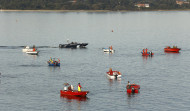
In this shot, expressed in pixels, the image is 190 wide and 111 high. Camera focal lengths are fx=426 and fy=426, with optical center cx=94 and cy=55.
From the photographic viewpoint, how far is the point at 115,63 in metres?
155

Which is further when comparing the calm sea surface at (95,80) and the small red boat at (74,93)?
the small red boat at (74,93)

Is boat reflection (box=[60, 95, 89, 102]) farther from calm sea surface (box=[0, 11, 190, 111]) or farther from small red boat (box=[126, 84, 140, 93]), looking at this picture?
small red boat (box=[126, 84, 140, 93])

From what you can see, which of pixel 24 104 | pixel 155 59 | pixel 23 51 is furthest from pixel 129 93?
pixel 23 51

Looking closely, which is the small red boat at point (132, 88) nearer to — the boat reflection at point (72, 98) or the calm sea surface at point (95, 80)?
the calm sea surface at point (95, 80)

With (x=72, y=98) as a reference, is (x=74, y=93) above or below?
above

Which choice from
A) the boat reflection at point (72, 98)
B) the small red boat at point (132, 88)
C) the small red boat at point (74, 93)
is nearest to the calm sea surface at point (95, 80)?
the boat reflection at point (72, 98)

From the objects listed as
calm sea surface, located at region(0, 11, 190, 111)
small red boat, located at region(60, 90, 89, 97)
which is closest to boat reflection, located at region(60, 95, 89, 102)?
calm sea surface, located at region(0, 11, 190, 111)

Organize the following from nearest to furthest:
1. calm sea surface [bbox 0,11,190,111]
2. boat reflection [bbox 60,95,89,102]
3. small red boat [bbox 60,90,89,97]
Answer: calm sea surface [bbox 0,11,190,111]
boat reflection [bbox 60,95,89,102]
small red boat [bbox 60,90,89,97]

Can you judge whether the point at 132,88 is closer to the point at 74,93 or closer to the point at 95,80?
the point at 74,93

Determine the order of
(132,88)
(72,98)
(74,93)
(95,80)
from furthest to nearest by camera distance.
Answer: (95,80)
(132,88)
(72,98)
(74,93)

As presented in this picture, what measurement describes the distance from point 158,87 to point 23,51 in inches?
3249

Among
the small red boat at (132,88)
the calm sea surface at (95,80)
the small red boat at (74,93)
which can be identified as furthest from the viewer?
the small red boat at (132,88)

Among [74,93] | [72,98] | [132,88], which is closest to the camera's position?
[74,93]

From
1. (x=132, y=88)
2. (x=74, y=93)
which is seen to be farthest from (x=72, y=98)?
(x=132, y=88)
